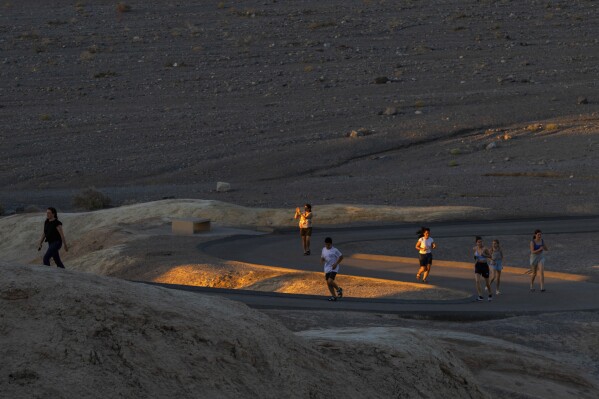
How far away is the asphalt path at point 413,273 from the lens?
22.0 metres

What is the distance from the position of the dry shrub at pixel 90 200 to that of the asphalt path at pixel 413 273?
13268 mm

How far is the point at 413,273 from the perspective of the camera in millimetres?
27359

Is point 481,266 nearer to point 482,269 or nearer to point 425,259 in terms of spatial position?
point 482,269

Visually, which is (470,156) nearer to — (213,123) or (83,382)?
(213,123)

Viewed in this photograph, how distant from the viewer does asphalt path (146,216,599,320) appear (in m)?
22.0

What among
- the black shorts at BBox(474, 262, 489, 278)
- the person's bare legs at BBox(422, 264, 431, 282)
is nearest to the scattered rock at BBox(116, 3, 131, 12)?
the person's bare legs at BBox(422, 264, 431, 282)

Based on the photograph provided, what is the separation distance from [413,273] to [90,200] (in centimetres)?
2098

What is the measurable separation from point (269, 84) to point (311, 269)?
126 ft

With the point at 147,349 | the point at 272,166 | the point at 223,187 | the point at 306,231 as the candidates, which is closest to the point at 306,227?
the point at 306,231

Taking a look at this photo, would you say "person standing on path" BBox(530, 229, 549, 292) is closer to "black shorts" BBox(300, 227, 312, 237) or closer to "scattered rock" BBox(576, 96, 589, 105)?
"black shorts" BBox(300, 227, 312, 237)

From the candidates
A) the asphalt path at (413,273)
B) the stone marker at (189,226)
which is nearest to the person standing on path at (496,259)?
the asphalt path at (413,273)

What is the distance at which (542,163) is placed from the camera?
50.8 metres

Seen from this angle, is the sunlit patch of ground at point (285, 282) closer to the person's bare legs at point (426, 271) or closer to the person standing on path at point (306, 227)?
the person's bare legs at point (426, 271)

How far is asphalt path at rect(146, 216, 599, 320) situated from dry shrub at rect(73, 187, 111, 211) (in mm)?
13268
